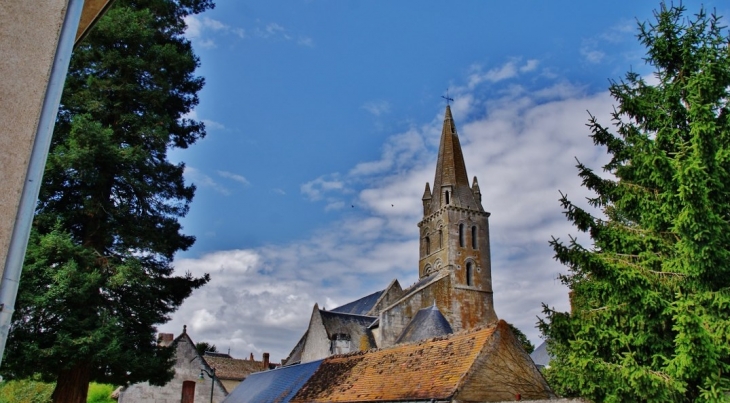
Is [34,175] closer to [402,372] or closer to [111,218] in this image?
[111,218]

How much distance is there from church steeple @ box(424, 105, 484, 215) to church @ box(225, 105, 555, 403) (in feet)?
0.37

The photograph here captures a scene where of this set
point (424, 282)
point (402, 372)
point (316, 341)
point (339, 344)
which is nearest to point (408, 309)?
point (339, 344)

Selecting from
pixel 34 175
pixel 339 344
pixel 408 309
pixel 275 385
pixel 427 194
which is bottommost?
pixel 275 385

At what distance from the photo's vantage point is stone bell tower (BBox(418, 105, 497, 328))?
142ft

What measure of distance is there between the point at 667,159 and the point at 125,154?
41.8 feet

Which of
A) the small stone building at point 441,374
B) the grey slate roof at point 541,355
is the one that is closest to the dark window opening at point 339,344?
the grey slate roof at point 541,355

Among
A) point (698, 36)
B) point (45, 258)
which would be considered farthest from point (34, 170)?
point (698, 36)

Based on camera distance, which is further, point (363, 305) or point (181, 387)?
point (363, 305)

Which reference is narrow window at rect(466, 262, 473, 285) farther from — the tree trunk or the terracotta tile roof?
the tree trunk

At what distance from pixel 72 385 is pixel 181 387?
19.0 m

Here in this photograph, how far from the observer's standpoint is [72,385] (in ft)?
44.2

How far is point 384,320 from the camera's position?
3784 cm

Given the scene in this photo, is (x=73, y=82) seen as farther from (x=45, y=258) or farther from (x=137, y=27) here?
(x=45, y=258)

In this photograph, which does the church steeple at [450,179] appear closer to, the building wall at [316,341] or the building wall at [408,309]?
the building wall at [408,309]
